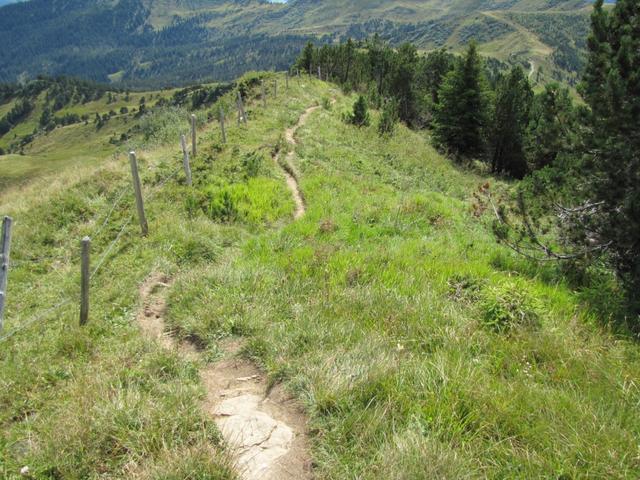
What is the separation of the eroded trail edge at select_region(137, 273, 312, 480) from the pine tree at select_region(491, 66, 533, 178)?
3547 centimetres

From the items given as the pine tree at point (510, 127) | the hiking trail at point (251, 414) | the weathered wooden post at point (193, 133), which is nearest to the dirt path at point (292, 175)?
the weathered wooden post at point (193, 133)

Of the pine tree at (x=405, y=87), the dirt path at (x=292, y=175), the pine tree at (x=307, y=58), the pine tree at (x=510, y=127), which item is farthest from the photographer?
the pine tree at (x=307, y=58)

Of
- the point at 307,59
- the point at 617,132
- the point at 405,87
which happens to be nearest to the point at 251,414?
the point at 617,132

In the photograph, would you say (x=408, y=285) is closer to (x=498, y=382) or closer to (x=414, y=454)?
(x=498, y=382)

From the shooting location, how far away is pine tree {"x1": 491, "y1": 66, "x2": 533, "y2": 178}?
3606 centimetres

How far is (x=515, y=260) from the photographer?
7836 mm

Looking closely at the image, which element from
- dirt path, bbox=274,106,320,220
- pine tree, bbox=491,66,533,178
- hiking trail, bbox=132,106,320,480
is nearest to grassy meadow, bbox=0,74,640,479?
hiking trail, bbox=132,106,320,480

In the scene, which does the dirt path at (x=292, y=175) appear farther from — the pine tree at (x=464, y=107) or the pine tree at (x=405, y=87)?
the pine tree at (x=405, y=87)

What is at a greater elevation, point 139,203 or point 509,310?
point 139,203

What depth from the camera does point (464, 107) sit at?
32.4m

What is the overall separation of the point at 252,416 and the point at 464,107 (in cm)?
3301

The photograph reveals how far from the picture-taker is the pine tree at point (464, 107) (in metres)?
31.9

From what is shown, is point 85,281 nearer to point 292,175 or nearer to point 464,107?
point 292,175

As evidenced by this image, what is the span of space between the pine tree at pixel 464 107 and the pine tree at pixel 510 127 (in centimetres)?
357
